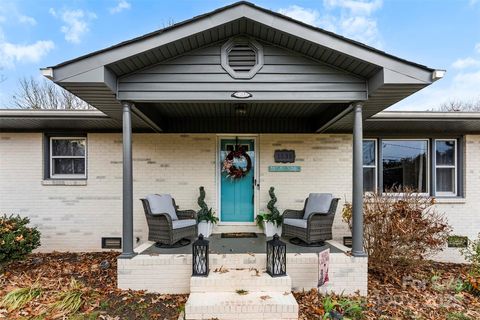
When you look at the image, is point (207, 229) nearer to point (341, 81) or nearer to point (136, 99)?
point (136, 99)

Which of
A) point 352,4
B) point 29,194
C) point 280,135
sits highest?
point 352,4

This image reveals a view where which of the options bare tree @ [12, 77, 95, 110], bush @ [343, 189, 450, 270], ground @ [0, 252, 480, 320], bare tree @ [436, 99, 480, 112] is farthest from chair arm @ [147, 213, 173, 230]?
bare tree @ [436, 99, 480, 112]

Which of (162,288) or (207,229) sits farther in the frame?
(207,229)

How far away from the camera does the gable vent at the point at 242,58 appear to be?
167 inches

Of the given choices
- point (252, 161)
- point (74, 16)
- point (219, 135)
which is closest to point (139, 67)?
point (219, 135)

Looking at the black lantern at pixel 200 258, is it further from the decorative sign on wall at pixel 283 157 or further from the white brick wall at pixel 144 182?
the decorative sign on wall at pixel 283 157

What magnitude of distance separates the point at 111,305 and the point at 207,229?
2352 mm

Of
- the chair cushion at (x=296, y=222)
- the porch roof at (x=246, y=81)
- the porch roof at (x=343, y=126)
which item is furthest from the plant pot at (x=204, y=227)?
A: the porch roof at (x=246, y=81)

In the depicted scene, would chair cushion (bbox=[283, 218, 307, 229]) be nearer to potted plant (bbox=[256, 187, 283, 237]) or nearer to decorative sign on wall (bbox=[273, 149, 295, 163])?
potted plant (bbox=[256, 187, 283, 237])

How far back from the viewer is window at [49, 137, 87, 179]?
6672 millimetres

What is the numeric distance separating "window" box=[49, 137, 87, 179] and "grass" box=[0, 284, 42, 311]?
A: 10.2 ft

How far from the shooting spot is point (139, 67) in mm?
4191

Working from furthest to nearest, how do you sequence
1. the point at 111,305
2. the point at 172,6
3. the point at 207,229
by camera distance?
the point at 172,6 → the point at 207,229 → the point at 111,305

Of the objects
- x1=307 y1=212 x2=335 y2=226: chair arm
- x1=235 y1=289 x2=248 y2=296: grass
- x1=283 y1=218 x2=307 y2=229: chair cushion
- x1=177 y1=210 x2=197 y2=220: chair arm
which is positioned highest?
x1=307 y1=212 x2=335 y2=226: chair arm
